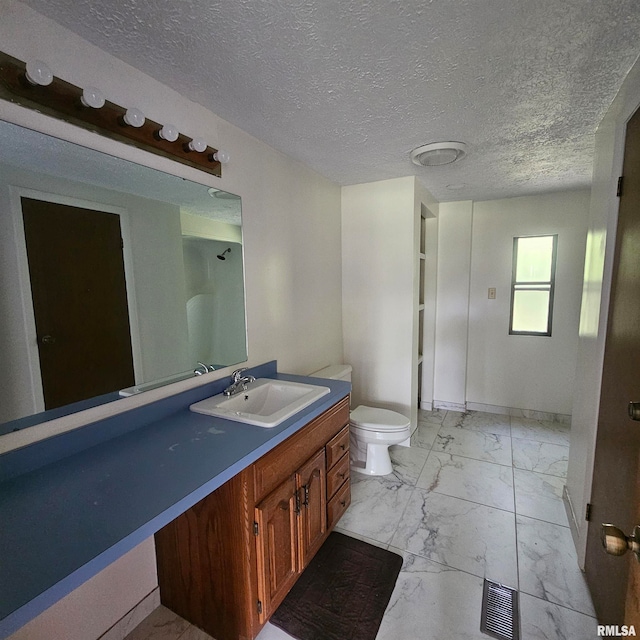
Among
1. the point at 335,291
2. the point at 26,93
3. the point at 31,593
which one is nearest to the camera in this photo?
the point at 31,593

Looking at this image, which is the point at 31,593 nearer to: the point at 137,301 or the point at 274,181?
the point at 137,301

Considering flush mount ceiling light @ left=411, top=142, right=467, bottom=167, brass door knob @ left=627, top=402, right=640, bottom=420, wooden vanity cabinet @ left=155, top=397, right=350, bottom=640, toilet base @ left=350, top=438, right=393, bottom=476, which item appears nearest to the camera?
brass door knob @ left=627, top=402, right=640, bottom=420

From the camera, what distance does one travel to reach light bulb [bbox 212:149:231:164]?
5.07 ft

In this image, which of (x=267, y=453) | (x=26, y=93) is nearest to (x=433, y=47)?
(x=26, y=93)

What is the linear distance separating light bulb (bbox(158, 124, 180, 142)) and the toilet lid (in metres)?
1.97

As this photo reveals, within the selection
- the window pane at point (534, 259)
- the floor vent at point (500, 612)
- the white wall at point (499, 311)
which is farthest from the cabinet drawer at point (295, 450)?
the window pane at point (534, 259)

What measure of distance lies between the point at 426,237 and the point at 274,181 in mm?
2088

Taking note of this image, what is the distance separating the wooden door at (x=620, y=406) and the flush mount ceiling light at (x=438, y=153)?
84 centimetres

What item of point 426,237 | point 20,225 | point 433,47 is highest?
point 433,47

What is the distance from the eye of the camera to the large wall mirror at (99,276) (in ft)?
3.23

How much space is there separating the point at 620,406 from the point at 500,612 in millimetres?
998

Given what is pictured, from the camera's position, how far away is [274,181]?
198cm

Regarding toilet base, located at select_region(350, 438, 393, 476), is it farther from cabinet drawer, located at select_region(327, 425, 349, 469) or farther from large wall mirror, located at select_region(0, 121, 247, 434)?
large wall mirror, located at select_region(0, 121, 247, 434)

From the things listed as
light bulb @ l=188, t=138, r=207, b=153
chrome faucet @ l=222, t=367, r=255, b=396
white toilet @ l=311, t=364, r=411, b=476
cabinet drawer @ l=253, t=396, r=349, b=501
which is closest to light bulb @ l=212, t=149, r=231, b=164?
light bulb @ l=188, t=138, r=207, b=153
